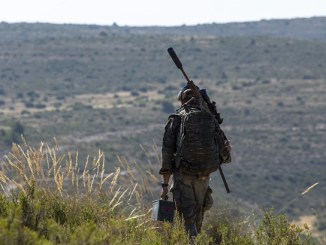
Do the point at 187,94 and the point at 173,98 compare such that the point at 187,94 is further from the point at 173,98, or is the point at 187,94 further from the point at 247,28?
the point at 247,28

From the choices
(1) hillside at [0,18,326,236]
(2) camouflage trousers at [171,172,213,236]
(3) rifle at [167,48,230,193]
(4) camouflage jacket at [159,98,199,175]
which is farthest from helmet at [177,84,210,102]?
(1) hillside at [0,18,326,236]

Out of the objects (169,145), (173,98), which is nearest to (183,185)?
(169,145)

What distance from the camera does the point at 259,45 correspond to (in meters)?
105

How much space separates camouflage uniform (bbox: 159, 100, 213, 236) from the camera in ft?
25.4

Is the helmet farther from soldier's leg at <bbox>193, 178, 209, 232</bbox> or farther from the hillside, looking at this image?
the hillside

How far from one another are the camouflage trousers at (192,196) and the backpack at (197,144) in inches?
4.9

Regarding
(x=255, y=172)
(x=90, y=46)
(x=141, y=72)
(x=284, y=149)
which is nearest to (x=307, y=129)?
(x=284, y=149)

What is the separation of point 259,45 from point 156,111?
3246 centimetres

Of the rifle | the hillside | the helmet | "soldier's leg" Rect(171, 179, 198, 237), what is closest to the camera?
"soldier's leg" Rect(171, 179, 198, 237)

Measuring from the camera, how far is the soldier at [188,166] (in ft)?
25.2

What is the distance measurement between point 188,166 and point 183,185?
0.20 metres

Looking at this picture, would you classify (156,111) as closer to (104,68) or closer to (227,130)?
(227,130)

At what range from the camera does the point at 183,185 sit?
7824 millimetres

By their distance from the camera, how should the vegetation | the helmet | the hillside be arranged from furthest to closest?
the hillside
the helmet
the vegetation
